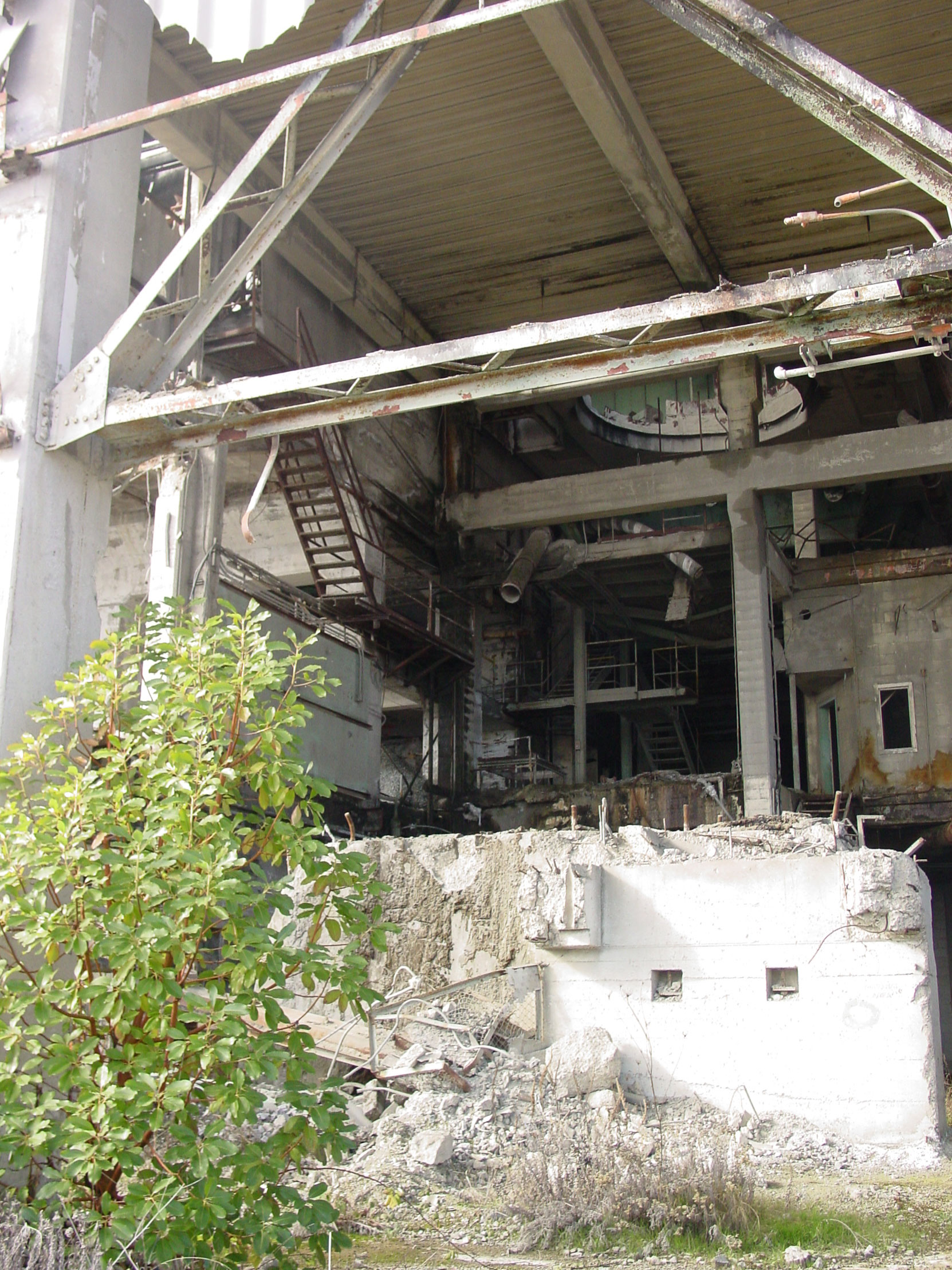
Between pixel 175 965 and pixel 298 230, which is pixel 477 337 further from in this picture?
pixel 298 230

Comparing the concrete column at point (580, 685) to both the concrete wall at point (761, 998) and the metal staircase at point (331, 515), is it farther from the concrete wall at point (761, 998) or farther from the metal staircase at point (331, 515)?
the concrete wall at point (761, 998)

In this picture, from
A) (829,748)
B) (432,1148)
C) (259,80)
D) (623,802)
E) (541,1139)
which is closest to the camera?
(432,1148)

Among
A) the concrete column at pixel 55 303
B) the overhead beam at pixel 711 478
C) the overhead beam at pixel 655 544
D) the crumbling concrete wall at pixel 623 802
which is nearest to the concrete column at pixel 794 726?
the crumbling concrete wall at pixel 623 802

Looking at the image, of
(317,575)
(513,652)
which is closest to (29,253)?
(317,575)

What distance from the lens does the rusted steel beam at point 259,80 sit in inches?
338

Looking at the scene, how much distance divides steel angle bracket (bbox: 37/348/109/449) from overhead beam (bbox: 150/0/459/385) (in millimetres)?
565

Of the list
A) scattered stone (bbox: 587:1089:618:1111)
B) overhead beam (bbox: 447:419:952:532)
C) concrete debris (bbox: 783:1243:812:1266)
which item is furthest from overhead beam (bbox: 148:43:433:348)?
concrete debris (bbox: 783:1243:812:1266)

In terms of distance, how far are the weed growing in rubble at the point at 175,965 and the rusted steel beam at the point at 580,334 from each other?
268 centimetres

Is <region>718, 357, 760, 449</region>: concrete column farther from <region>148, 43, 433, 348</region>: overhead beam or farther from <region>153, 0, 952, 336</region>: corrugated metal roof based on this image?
<region>148, 43, 433, 348</region>: overhead beam

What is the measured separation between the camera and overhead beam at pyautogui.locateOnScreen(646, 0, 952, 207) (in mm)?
7785

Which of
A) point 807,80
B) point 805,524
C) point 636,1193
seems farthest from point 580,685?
point 636,1193

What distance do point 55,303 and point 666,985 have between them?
756 centimetres

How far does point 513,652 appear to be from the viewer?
2650cm

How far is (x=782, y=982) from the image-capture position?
10.2 metres
